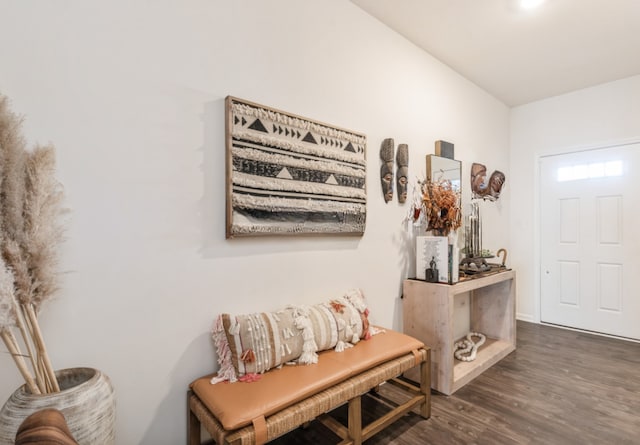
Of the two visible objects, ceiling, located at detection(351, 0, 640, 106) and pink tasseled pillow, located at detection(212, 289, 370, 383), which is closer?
pink tasseled pillow, located at detection(212, 289, 370, 383)

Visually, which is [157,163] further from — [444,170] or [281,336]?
[444,170]

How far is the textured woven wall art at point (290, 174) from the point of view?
67.0 inches

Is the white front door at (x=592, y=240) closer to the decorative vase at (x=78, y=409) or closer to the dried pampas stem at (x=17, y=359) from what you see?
the decorative vase at (x=78, y=409)

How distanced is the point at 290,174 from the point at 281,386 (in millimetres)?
1125

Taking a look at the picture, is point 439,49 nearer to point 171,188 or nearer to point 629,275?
point 171,188

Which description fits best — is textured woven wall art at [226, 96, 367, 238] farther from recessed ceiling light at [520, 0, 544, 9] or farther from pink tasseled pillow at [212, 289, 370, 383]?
recessed ceiling light at [520, 0, 544, 9]

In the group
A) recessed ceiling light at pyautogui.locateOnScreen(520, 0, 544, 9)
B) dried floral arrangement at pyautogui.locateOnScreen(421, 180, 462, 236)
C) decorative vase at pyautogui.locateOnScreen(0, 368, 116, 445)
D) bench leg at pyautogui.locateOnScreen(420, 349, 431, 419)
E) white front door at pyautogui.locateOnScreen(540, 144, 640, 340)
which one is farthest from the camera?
white front door at pyautogui.locateOnScreen(540, 144, 640, 340)

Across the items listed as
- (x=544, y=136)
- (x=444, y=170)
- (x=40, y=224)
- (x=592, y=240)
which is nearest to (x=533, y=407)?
(x=444, y=170)

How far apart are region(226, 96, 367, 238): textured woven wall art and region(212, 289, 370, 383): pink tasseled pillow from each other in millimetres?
460

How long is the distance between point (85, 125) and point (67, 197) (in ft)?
1.00

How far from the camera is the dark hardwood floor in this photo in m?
1.84

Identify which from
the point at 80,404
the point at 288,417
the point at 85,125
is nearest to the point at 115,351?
the point at 80,404

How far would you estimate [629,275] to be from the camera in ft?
11.3

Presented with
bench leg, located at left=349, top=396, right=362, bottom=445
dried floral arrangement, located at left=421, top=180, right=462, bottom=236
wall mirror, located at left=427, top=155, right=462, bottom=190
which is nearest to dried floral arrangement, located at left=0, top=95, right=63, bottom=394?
bench leg, located at left=349, top=396, right=362, bottom=445
